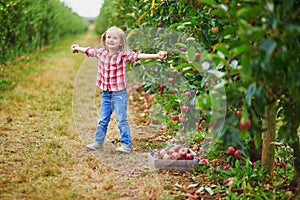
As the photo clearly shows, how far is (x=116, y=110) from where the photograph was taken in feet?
12.5

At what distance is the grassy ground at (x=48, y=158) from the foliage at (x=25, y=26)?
1332 mm

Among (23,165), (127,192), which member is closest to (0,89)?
(23,165)

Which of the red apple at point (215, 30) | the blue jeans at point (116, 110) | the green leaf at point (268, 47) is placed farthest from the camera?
the blue jeans at point (116, 110)

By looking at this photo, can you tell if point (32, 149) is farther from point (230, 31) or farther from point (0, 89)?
point (0, 89)

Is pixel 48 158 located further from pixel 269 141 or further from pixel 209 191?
pixel 269 141

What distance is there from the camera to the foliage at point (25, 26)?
7.50m

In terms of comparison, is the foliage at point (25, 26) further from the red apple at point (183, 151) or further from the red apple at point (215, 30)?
the red apple at point (215, 30)

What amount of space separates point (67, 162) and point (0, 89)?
9.83 feet

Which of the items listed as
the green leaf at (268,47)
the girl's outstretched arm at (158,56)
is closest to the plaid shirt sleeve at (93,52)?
the girl's outstretched arm at (158,56)

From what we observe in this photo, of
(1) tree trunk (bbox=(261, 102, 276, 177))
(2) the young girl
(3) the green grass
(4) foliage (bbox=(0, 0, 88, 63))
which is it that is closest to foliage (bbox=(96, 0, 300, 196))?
(1) tree trunk (bbox=(261, 102, 276, 177))

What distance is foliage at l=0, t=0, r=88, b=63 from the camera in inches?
295

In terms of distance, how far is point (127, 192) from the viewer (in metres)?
2.96

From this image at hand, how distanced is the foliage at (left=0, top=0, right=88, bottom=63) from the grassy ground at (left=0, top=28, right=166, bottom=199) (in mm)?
1332

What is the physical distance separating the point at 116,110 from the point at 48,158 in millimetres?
680
